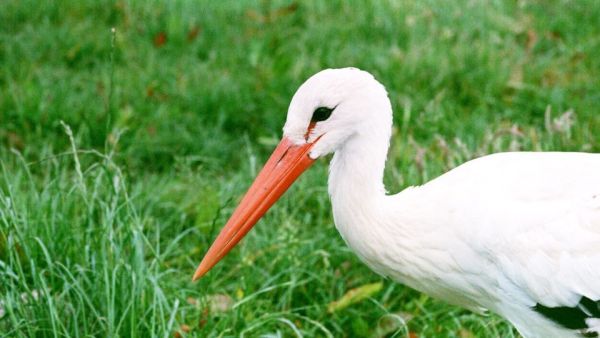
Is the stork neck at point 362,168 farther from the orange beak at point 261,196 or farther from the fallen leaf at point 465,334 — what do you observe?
the fallen leaf at point 465,334

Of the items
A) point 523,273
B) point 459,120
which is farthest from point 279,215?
point 523,273

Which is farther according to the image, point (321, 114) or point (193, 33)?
point (193, 33)

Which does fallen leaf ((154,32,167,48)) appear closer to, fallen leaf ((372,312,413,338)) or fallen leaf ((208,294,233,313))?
fallen leaf ((208,294,233,313))

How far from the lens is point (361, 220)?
2.86 metres

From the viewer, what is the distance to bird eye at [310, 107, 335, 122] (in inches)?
110

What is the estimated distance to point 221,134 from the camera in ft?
16.7

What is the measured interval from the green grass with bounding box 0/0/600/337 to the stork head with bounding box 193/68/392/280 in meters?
0.29

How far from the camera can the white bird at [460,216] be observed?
106 inches

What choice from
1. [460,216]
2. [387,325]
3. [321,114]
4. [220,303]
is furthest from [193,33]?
[460,216]

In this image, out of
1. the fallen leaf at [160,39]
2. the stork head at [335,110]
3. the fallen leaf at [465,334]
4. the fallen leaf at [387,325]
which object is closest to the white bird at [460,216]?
the stork head at [335,110]

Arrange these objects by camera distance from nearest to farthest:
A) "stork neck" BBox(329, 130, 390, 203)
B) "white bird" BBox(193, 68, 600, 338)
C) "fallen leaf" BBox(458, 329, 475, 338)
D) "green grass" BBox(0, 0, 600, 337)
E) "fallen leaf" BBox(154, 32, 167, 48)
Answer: "white bird" BBox(193, 68, 600, 338)
"stork neck" BBox(329, 130, 390, 203)
"green grass" BBox(0, 0, 600, 337)
"fallen leaf" BBox(458, 329, 475, 338)
"fallen leaf" BBox(154, 32, 167, 48)

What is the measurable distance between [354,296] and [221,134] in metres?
1.76

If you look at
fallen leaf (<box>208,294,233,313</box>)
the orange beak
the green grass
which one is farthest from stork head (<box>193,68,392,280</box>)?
fallen leaf (<box>208,294,233,313</box>)

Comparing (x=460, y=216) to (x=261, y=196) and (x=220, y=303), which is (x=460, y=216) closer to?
(x=261, y=196)
